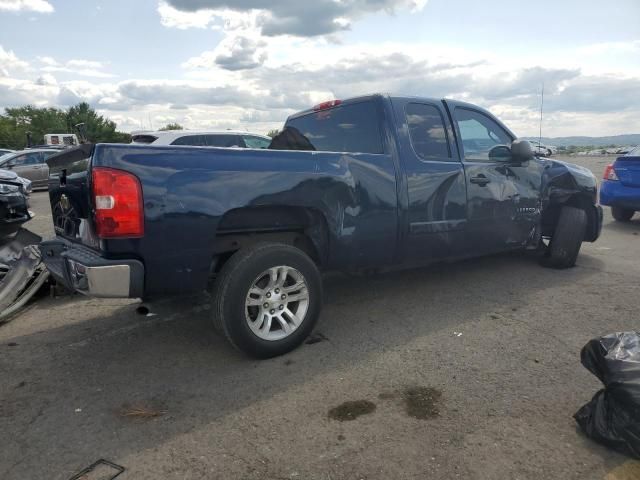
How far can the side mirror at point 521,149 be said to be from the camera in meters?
4.80

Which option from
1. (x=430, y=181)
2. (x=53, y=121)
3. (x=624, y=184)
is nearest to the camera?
(x=430, y=181)

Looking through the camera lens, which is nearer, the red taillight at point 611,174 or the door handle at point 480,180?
the door handle at point 480,180

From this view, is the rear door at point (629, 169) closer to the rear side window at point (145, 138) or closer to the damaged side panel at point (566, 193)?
the damaged side panel at point (566, 193)

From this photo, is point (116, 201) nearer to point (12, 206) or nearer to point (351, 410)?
point (351, 410)

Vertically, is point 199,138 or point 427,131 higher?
point 199,138

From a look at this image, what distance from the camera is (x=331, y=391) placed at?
3004mm

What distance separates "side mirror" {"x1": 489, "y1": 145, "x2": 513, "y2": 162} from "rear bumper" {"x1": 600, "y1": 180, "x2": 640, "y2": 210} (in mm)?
5002

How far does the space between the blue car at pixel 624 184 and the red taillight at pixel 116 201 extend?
854cm

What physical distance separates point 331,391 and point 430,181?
206 cm

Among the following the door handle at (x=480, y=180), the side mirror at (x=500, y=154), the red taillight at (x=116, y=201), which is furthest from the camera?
the side mirror at (x=500, y=154)

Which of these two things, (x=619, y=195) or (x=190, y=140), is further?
(x=190, y=140)

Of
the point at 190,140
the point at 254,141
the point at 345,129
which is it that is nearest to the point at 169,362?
the point at 345,129

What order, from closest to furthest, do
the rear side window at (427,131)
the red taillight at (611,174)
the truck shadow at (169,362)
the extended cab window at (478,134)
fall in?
the truck shadow at (169,362), the rear side window at (427,131), the extended cab window at (478,134), the red taillight at (611,174)

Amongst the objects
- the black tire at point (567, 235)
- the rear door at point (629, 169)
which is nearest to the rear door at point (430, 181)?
the black tire at point (567, 235)
